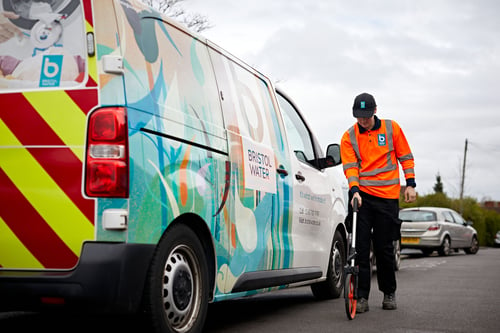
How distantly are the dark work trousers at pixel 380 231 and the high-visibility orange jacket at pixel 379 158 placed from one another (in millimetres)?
98

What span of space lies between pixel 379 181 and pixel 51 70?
3863 mm

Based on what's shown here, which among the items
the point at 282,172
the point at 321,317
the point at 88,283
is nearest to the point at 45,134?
the point at 88,283

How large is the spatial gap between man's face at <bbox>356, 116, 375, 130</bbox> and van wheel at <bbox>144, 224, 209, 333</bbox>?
286 centimetres

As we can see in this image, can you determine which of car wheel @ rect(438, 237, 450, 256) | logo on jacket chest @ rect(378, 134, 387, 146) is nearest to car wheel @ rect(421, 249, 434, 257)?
car wheel @ rect(438, 237, 450, 256)

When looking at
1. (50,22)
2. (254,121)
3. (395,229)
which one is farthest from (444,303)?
(50,22)

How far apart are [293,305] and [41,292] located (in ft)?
13.2

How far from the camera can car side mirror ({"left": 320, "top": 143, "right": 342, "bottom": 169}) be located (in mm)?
7316

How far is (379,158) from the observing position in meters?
6.90

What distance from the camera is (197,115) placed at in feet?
15.1

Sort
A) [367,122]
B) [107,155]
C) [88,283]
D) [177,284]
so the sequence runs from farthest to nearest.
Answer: [367,122], [177,284], [107,155], [88,283]

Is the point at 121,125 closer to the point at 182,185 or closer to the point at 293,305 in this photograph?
the point at 182,185

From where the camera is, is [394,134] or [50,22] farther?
[394,134]

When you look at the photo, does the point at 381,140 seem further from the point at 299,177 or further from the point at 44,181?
the point at 44,181

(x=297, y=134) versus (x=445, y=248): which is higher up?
(x=297, y=134)
